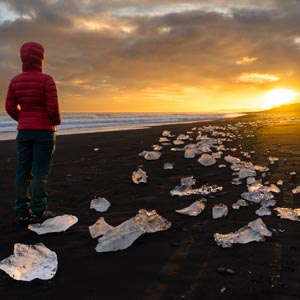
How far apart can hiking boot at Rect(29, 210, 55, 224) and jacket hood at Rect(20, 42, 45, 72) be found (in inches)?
66.1

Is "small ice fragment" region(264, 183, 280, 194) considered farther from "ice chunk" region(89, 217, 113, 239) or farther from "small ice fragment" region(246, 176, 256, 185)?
"ice chunk" region(89, 217, 113, 239)

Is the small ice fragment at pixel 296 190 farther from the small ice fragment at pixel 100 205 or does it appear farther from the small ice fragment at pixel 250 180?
the small ice fragment at pixel 100 205

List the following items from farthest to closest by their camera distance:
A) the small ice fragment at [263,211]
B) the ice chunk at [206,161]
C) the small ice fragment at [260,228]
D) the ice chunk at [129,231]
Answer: the ice chunk at [206,161]
the small ice fragment at [263,211]
the small ice fragment at [260,228]
the ice chunk at [129,231]

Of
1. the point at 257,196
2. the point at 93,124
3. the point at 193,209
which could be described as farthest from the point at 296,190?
the point at 93,124

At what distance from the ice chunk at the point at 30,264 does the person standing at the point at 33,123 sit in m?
1.13

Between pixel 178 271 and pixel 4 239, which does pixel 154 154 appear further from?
pixel 178 271

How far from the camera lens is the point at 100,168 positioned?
723cm

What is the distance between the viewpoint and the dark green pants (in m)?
4.10

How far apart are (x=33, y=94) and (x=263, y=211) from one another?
9.41 ft

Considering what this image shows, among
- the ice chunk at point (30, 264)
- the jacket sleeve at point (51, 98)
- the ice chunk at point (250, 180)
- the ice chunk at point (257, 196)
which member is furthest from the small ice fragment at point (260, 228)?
the jacket sleeve at point (51, 98)

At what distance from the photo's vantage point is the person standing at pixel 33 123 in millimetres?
4012

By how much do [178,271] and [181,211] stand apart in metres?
1.39

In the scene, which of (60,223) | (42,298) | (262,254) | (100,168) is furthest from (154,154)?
(42,298)

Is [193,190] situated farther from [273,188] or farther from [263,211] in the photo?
[263,211]
